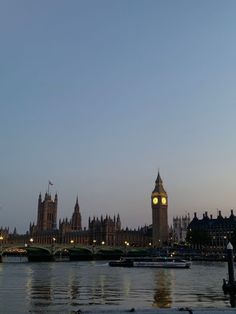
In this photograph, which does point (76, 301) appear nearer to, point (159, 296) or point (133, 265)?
point (159, 296)

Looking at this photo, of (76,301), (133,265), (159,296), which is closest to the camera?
(76,301)

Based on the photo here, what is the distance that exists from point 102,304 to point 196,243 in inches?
6502

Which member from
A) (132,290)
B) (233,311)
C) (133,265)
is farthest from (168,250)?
(233,311)

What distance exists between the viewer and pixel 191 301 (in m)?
34.9

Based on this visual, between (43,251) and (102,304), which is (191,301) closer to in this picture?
(102,304)

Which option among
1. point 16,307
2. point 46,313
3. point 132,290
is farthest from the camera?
point 132,290

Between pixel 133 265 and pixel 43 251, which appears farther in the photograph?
pixel 43 251

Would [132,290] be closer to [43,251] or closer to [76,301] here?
[76,301]

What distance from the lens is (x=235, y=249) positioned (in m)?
152

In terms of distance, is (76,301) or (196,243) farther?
(196,243)

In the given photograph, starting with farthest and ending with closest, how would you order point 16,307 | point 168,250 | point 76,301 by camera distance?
point 168,250, point 76,301, point 16,307

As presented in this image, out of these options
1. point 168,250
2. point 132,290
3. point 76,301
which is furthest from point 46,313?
point 168,250

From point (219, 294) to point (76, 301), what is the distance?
1419 cm

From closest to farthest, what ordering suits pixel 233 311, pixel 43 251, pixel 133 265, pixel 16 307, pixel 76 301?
1. pixel 233 311
2. pixel 16 307
3. pixel 76 301
4. pixel 133 265
5. pixel 43 251
